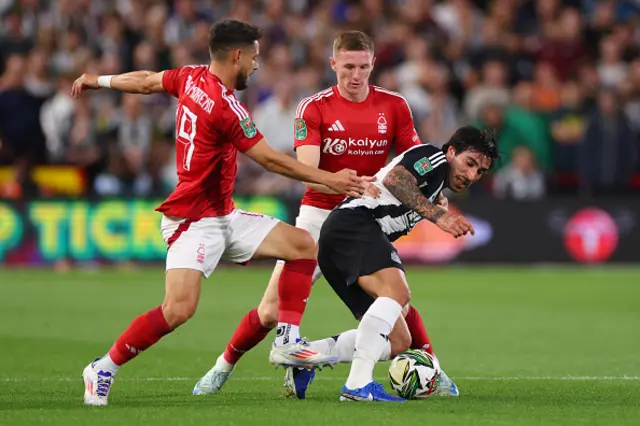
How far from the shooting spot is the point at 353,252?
24.9 feet

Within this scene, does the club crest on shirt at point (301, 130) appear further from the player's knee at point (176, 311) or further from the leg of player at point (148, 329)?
the player's knee at point (176, 311)

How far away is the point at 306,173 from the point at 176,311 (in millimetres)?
1131

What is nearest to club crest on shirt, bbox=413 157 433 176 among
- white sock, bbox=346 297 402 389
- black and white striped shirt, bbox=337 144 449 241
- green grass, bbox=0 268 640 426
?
black and white striped shirt, bbox=337 144 449 241

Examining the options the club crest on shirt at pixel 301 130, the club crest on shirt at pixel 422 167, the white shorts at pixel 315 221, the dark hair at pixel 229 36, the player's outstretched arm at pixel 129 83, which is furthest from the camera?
the white shorts at pixel 315 221

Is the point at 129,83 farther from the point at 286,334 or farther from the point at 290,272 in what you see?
the point at 286,334

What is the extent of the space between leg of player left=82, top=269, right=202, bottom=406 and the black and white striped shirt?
1.13 meters

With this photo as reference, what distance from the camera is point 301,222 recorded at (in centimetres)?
870

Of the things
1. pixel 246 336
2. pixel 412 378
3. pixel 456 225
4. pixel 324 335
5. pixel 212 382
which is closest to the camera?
pixel 456 225

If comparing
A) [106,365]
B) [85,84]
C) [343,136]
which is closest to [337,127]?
[343,136]

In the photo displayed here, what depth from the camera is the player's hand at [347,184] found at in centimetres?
726

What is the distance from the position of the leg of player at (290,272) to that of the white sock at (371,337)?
358 mm

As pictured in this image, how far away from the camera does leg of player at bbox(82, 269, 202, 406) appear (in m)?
7.38

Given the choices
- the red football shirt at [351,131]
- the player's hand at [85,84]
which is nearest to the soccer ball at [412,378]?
the red football shirt at [351,131]

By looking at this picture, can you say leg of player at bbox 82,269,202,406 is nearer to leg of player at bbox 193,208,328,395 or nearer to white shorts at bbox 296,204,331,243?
leg of player at bbox 193,208,328,395
